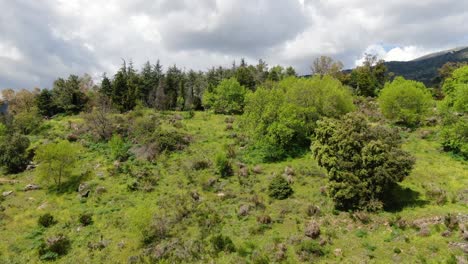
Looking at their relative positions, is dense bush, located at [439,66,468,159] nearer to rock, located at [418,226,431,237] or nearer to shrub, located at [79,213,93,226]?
rock, located at [418,226,431,237]

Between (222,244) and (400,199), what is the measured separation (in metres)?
16.9

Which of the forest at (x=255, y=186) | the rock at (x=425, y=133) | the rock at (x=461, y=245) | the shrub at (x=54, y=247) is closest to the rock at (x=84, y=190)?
the forest at (x=255, y=186)

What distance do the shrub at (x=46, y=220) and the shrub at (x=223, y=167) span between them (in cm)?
1840

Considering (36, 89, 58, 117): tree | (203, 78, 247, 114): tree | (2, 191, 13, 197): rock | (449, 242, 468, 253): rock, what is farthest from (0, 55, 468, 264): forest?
(36, 89, 58, 117): tree

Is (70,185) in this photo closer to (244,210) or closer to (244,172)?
(244,172)

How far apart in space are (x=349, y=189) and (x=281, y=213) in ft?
21.2

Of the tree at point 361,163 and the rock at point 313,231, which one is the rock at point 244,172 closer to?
the tree at point 361,163

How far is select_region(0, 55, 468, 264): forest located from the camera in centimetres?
2159

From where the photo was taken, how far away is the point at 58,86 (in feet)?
255

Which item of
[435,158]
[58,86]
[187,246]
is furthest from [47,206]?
[58,86]

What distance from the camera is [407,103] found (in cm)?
4803

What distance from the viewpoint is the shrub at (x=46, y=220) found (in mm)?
28125

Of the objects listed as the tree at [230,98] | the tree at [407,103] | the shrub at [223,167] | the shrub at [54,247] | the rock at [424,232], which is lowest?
the shrub at [54,247]

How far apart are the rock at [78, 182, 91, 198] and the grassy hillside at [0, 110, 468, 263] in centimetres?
51
